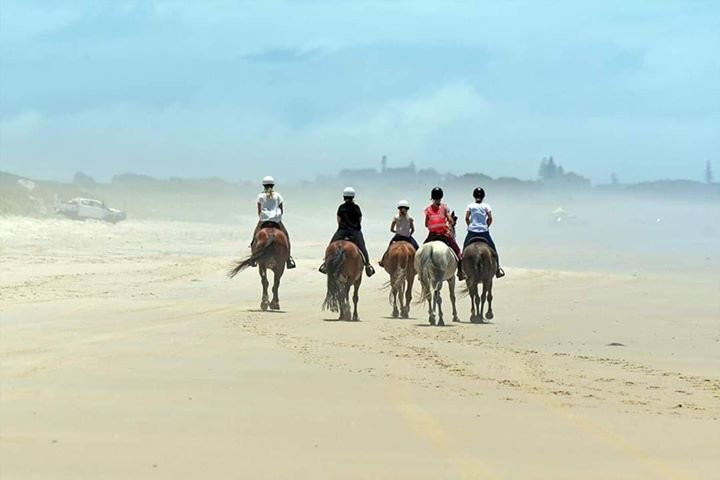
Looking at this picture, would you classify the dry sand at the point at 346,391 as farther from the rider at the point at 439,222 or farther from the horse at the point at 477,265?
the rider at the point at 439,222

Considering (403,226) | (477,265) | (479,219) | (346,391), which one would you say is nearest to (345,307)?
(403,226)

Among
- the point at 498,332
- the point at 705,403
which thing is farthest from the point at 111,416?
the point at 498,332

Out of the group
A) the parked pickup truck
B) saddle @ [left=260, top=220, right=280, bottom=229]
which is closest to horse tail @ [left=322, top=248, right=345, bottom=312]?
saddle @ [left=260, top=220, right=280, bottom=229]

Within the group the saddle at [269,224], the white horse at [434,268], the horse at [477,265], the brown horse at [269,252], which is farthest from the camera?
the saddle at [269,224]

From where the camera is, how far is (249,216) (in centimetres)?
8875

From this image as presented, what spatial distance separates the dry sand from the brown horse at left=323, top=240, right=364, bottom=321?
49 cm

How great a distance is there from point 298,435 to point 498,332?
398 inches

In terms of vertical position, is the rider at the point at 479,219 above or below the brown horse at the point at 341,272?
above

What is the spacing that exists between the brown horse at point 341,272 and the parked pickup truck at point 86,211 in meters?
40.1

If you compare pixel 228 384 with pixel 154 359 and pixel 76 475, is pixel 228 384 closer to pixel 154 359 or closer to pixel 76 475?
pixel 154 359

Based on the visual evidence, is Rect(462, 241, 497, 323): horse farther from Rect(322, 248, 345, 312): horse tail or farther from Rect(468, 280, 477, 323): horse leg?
Rect(322, 248, 345, 312): horse tail

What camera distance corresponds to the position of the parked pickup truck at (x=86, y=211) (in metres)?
58.8

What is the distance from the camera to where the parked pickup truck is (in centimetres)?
5875

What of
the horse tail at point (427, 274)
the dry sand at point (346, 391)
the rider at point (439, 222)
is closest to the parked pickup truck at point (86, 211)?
the dry sand at point (346, 391)
